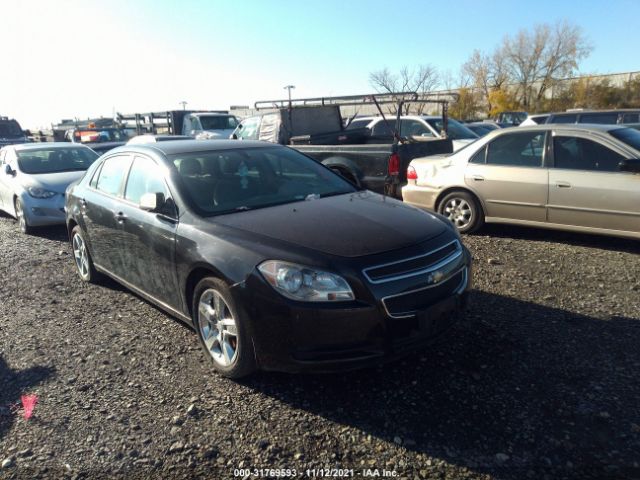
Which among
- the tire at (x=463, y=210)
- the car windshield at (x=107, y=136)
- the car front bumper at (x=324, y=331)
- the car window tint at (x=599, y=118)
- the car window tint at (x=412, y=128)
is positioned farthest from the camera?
the car windshield at (x=107, y=136)

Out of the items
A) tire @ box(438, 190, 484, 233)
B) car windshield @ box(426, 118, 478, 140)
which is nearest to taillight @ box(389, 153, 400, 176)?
tire @ box(438, 190, 484, 233)

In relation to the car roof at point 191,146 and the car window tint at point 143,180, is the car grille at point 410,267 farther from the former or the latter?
the car roof at point 191,146

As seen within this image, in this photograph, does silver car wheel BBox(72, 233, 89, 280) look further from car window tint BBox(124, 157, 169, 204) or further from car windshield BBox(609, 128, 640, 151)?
car windshield BBox(609, 128, 640, 151)

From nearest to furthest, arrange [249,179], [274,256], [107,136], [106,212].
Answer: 1. [274,256]
2. [249,179]
3. [106,212]
4. [107,136]

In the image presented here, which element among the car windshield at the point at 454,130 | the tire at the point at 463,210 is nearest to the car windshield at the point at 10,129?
the car windshield at the point at 454,130

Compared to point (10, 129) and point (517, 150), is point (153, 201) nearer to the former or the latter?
point (517, 150)

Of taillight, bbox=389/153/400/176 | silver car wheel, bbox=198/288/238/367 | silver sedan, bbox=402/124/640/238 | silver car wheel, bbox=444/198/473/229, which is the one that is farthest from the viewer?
taillight, bbox=389/153/400/176

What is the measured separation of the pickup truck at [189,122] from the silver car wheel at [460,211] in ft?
38.7

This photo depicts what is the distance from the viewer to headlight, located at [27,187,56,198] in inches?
321

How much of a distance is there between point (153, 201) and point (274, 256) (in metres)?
1.29

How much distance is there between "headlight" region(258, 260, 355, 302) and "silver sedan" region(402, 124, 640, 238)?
4223mm

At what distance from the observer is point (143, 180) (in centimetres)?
422

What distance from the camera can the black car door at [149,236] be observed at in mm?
3725

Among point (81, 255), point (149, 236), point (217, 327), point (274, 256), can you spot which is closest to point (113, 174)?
point (149, 236)
